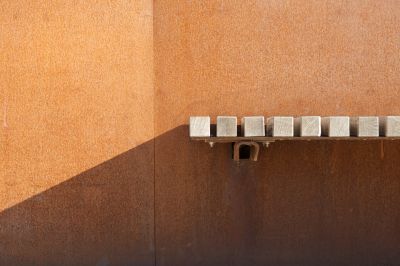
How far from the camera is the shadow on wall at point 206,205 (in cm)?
347

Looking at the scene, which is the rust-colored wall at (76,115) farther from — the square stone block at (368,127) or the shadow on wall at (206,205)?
the square stone block at (368,127)

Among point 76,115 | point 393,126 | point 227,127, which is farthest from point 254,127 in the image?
point 76,115

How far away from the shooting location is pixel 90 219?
3.47 metres

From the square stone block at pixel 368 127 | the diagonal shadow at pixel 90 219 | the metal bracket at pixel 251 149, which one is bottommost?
the diagonal shadow at pixel 90 219

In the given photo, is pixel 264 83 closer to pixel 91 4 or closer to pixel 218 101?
pixel 218 101

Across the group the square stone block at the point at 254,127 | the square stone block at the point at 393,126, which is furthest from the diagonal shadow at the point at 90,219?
the square stone block at the point at 393,126

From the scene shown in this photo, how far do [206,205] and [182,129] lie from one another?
0.52 meters

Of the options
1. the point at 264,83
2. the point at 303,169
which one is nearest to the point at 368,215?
the point at 303,169

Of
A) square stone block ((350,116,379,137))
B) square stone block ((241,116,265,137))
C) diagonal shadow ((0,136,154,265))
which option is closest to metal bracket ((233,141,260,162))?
square stone block ((241,116,265,137))

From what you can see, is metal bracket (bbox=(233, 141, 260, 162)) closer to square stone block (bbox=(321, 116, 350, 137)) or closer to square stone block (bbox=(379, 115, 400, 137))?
square stone block (bbox=(321, 116, 350, 137))

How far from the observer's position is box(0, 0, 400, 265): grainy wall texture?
3.45 meters

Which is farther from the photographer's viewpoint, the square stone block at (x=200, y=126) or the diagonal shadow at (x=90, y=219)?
→ the diagonal shadow at (x=90, y=219)

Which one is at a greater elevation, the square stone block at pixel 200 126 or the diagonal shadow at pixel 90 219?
the square stone block at pixel 200 126

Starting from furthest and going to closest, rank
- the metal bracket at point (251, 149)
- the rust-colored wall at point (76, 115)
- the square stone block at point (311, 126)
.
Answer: the rust-colored wall at point (76, 115) < the metal bracket at point (251, 149) < the square stone block at point (311, 126)
